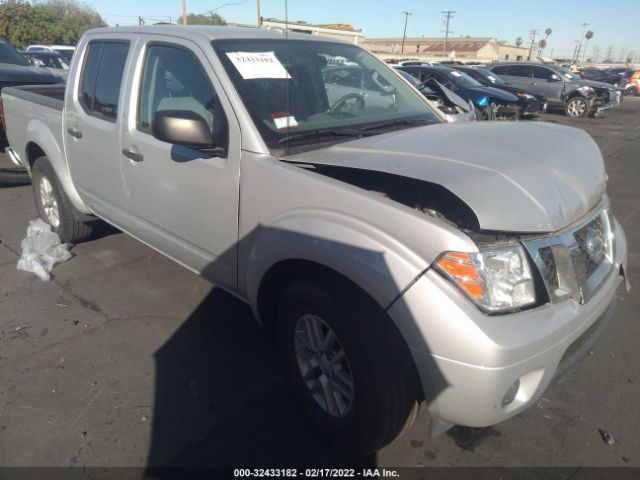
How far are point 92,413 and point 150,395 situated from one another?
29cm

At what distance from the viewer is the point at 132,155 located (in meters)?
3.10

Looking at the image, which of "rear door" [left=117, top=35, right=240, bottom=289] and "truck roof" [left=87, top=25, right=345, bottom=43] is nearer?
"rear door" [left=117, top=35, right=240, bottom=289]

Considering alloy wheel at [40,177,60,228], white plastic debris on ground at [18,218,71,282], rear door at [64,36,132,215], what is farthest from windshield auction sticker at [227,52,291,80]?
alloy wheel at [40,177,60,228]

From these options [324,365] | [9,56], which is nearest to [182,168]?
[324,365]

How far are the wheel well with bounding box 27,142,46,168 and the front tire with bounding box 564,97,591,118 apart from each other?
Answer: 58.7 feet

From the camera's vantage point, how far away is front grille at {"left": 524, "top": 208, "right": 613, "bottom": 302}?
1872 mm

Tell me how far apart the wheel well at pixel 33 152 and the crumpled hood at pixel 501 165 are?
333 cm

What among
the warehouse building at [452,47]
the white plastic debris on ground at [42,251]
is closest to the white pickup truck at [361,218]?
the white plastic debris on ground at [42,251]

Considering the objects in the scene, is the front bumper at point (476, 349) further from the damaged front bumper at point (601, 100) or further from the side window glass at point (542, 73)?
the side window glass at point (542, 73)

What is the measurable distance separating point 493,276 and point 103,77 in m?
3.15

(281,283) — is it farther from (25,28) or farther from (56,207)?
(25,28)

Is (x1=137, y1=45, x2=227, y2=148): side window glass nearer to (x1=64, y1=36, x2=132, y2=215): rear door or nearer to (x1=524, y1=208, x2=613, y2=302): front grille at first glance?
(x1=64, y1=36, x2=132, y2=215): rear door

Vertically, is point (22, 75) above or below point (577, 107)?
above

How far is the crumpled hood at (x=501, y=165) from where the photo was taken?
1855 millimetres
